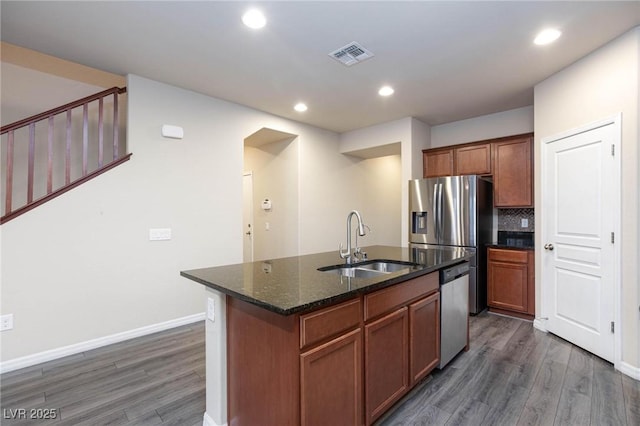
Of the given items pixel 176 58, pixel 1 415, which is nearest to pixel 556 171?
pixel 176 58

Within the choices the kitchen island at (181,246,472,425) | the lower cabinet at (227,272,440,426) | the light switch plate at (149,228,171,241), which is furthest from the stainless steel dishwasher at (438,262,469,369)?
the light switch plate at (149,228,171,241)

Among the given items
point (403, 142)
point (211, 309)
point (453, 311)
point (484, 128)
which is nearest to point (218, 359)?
point (211, 309)

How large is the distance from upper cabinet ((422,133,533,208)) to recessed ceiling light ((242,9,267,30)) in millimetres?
3350

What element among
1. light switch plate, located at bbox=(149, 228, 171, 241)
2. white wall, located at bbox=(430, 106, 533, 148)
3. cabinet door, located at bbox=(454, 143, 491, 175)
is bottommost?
light switch plate, located at bbox=(149, 228, 171, 241)

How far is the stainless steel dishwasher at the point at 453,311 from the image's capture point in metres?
2.43

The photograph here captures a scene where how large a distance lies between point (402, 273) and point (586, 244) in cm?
217

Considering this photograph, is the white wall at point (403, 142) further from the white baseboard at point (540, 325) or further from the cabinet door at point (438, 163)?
the white baseboard at point (540, 325)

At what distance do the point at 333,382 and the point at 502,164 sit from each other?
12.5 ft

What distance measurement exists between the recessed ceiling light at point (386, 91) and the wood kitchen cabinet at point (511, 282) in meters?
2.38

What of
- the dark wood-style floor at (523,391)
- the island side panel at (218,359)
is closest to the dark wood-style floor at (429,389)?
the dark wood-style floor at (523,391)

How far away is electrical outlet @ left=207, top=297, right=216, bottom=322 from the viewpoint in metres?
1.79

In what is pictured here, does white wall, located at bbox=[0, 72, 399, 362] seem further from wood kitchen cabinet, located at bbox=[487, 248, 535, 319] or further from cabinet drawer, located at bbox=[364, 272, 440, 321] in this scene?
wood kitchen cabinet, located at bbox=[487, 248, 535, 319]

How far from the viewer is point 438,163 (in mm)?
4781

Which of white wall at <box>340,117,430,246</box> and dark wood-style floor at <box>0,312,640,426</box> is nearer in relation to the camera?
dark wood-style floor at <box>0,312,640,426</box>
